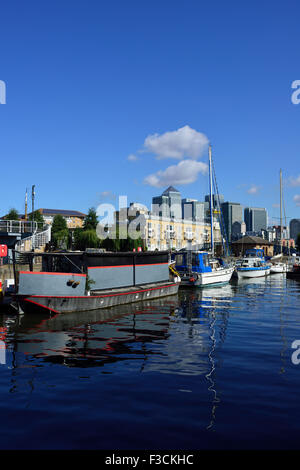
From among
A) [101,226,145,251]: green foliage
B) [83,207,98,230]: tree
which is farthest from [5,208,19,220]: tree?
[101,226,145,251]: green foliage

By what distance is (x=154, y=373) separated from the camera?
1262 cm

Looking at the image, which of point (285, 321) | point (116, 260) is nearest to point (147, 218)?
point (116, 260)

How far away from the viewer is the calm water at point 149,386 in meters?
8.26

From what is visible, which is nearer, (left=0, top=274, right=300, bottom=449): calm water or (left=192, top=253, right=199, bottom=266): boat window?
(left=0, top=274, right=300, bottom=449): calm water

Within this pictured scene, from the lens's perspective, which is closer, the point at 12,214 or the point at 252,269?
the point at 252,269

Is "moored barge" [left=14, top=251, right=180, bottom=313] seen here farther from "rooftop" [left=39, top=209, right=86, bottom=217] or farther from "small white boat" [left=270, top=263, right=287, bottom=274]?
"rooftop" [left=39, top=209, right=86, bottom=217]

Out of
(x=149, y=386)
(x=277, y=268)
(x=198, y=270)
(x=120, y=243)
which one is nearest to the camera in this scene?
(x=149, y=386)

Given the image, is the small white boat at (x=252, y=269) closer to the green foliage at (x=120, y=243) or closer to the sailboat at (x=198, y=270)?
the sailboat at (x=198, y=270)

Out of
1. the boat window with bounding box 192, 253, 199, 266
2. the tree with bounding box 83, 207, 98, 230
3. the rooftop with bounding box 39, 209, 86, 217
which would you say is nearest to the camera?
the boat window with bounding box 192, 253, 199, 266

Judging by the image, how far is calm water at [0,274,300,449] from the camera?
8258 millimetres

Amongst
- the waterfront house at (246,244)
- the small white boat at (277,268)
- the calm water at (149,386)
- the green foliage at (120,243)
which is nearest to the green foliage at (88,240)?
the green foliage at (120,243)

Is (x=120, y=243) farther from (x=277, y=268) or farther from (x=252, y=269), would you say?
(x=277, y=268)

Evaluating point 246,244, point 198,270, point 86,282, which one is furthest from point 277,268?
point 86,282

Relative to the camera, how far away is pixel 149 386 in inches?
448
